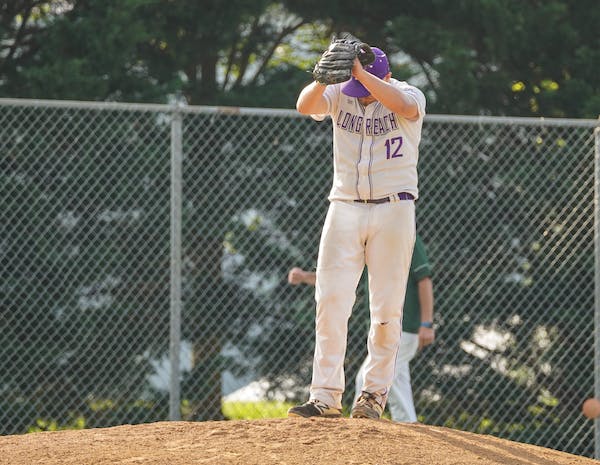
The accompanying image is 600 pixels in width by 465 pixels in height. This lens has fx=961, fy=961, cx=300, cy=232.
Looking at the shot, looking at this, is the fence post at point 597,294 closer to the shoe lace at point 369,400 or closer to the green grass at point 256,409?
the green grass at point 256,409

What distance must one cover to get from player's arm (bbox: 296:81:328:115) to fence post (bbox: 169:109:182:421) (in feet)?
6.40

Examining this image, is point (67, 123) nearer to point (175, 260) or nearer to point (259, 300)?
point (175, 260)

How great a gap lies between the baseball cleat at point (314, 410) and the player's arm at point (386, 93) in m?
1.45

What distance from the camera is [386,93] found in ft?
14.5

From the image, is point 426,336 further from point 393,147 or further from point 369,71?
point 369,71

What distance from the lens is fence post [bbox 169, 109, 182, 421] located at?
6.42 m

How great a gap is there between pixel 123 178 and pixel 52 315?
113 cm

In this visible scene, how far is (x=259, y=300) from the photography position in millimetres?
7805

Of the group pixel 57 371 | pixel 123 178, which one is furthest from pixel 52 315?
pixel 123 178

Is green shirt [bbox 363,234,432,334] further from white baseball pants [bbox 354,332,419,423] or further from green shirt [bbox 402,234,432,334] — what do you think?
white baseball pants [bbox 354,332,419,423]

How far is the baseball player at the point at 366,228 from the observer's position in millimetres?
4625

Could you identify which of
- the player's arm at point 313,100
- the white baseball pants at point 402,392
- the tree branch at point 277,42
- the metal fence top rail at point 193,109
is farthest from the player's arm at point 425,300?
Answer: the tree branch at point 277,42

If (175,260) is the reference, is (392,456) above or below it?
below

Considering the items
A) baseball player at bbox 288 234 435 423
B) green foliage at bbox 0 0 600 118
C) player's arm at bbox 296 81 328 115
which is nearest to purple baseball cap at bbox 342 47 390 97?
player's arm at bbox 296 81 328 115
